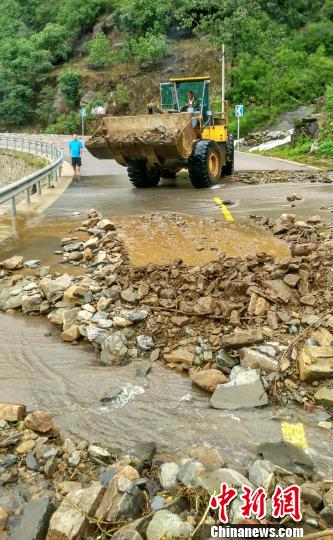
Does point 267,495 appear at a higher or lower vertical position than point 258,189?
lower

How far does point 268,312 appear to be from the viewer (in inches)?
194

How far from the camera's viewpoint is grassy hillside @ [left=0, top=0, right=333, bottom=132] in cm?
3956

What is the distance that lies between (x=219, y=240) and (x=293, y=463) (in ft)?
16.6

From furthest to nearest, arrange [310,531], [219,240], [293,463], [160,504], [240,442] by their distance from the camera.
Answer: [219,240] < [240,442] < [293,463] < [160,504] < [310,531]

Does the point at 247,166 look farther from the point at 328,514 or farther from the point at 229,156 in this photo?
the point at 328,514

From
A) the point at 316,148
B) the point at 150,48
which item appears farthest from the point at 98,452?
the point at 150,48

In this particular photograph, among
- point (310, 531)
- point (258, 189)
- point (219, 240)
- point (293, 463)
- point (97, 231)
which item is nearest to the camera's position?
point (310, 531)

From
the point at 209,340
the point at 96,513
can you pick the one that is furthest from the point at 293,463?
the point at 209,340

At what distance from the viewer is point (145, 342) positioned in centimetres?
473

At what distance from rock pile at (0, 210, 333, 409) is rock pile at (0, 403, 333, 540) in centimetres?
79

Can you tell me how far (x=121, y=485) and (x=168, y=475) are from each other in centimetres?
33

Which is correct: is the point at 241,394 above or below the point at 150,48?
below

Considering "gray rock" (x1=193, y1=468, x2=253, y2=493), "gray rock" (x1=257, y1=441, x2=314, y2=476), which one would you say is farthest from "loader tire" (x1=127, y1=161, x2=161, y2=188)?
"gray rock" (x1=193, y1=468, x2=253, y2=493)

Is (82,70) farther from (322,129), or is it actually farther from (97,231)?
(97,231)
